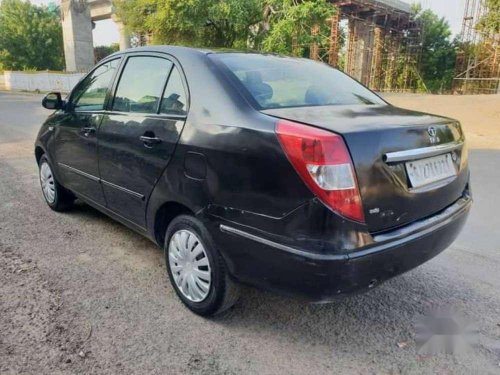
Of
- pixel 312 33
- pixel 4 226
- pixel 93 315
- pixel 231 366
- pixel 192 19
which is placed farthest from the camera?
pixel 312 33

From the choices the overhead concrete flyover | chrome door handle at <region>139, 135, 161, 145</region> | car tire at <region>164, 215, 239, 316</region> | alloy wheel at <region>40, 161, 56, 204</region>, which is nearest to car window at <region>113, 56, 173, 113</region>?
chrome door handle at <region>139, 135, 161, 145</region>

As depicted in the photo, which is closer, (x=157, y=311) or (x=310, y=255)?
(x=310, y=255)

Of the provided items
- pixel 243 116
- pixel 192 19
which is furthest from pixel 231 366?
pixel 192 19

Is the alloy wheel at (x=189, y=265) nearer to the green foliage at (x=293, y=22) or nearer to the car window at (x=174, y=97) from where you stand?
the car window at (x=174, y=97)

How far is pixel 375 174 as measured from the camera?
6.71 feet

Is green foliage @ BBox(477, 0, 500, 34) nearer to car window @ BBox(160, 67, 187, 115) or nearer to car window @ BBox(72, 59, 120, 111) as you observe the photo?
car window @ BBox(72, 59, 120, 111)

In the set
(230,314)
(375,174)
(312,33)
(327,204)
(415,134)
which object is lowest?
(230,314)

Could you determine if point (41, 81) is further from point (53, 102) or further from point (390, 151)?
point (390, 151)

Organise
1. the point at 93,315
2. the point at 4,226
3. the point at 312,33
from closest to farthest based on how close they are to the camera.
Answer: the point at 93,315
the point at 4,226
the point at 312,33

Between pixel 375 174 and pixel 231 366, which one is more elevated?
pixel 375 174

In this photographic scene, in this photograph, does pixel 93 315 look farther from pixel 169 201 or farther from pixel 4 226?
pixel 4 226

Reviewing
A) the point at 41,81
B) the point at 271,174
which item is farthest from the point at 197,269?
the point at 41,81

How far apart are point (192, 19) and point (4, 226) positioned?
17.9 m

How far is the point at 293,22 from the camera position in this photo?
19875 mm
